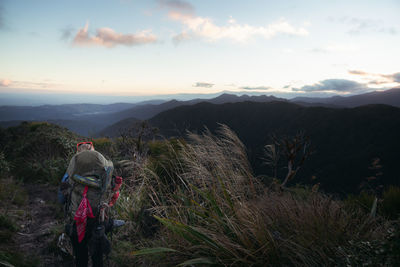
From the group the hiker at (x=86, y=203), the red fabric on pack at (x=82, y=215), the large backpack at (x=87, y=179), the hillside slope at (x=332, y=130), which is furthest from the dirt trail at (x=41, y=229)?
the hillside slope at (x=332, y=130)

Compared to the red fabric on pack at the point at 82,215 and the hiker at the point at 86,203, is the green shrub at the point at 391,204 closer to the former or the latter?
the hiker at the point at 86,203

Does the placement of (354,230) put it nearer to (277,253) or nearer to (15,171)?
(277,253)

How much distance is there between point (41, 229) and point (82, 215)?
2.40 metres

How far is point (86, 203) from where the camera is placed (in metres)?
2.28

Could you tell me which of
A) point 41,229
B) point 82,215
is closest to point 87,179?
point 82,215

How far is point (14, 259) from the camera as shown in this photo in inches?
103

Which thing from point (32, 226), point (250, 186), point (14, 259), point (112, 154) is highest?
point (250, 186)

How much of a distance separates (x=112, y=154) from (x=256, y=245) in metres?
6.28

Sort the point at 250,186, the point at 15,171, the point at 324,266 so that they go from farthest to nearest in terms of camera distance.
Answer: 1. the point at 15,171
2. the point at 250,186
3. the point at 324,266

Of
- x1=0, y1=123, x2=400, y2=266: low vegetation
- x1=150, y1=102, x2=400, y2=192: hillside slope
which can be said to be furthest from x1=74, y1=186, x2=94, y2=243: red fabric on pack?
x1=150, y1=102, x2=400, y2=192: hillside slope

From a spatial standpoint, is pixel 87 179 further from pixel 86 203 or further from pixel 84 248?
pixel 84 248

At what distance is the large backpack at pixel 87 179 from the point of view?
2.31 meters

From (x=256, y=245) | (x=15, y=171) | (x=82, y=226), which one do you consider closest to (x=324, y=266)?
(x=256, y=245)

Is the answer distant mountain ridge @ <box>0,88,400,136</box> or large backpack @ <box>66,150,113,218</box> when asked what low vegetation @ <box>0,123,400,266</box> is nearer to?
large backpack @ <box>66,150,113,218</box>
